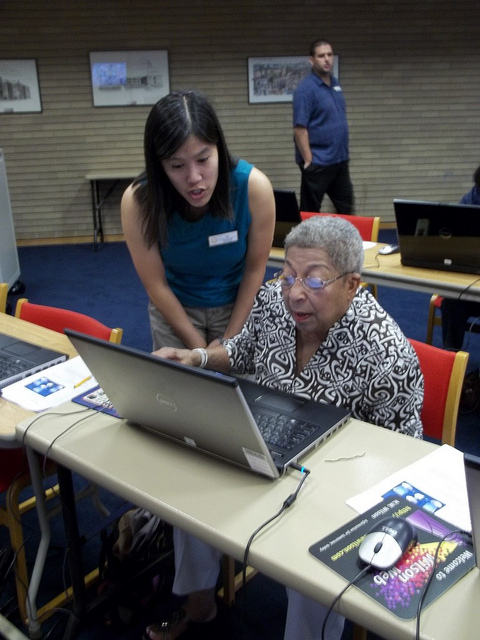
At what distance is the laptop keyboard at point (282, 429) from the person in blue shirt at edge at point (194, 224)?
708 mm

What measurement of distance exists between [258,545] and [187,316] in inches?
45.5

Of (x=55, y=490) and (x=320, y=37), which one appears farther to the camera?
(x=320, y=37)

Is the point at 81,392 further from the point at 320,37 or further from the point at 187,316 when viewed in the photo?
the point at 320,37

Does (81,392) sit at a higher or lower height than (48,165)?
lower

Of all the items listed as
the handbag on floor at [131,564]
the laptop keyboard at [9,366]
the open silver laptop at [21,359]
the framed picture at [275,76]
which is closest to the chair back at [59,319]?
the open silver laptop at [21,359]

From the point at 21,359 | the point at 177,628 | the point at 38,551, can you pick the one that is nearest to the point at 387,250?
the point at 21,359

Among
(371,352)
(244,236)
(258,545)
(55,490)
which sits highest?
(244,236)

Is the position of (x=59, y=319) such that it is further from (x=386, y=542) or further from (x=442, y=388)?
(x=386, y=542)

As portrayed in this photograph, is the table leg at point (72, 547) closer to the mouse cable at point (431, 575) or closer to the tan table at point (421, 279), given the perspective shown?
the mouse cable at point (431, 575)

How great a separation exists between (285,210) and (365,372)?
178cm

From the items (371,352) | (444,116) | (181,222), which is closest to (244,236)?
(181,222)

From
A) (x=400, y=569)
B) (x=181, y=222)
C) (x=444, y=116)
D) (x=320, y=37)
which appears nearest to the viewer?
(x=400, y=569)

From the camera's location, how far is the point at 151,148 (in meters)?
1.70

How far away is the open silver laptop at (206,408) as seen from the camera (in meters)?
1.09
